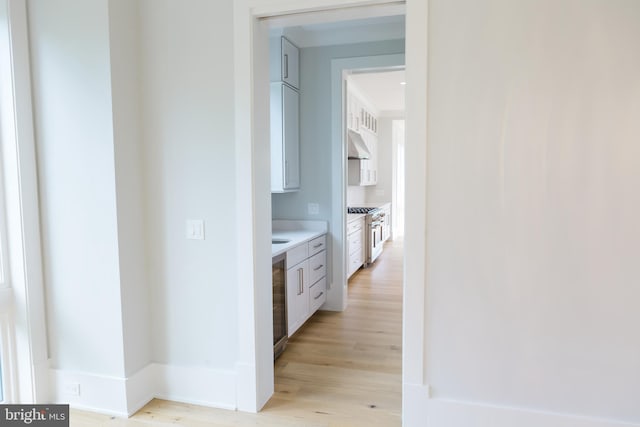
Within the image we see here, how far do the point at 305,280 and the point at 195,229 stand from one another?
1410 millimetres

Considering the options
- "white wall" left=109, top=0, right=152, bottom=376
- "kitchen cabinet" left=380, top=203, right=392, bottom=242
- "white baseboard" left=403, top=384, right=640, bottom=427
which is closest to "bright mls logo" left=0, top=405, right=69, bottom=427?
"white wall" left=109, top=0, right=152, bottom=376

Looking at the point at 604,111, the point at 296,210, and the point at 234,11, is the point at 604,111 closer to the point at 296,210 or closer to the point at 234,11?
the point at 234,11

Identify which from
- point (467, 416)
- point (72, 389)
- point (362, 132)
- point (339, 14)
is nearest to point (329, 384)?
point (467, 416)

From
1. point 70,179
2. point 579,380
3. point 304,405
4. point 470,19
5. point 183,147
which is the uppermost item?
point 470,19

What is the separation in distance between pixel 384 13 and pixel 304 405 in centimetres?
229

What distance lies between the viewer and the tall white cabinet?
372 cm

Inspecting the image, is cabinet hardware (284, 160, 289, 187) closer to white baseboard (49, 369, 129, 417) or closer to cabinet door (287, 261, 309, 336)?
cabinet door (287, 261, 309, 336)

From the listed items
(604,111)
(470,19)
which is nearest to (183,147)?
(470,19)

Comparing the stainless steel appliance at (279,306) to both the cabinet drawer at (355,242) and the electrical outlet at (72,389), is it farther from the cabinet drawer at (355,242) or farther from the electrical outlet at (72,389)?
the cabinet drawer at (355,242)

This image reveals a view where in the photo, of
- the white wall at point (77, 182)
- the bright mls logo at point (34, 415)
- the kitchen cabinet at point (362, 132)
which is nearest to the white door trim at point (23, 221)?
the white wall at point (77, 182)

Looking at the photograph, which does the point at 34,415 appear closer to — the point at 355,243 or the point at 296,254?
the point at 296,254

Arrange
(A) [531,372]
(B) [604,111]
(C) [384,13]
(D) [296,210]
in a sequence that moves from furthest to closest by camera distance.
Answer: (D) [296,210]
(C) [384,13]
(A) [531,372]
(B) [604,111]

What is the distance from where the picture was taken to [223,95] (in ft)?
7.47

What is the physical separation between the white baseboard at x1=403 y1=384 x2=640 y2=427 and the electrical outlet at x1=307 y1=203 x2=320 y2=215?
233cm
